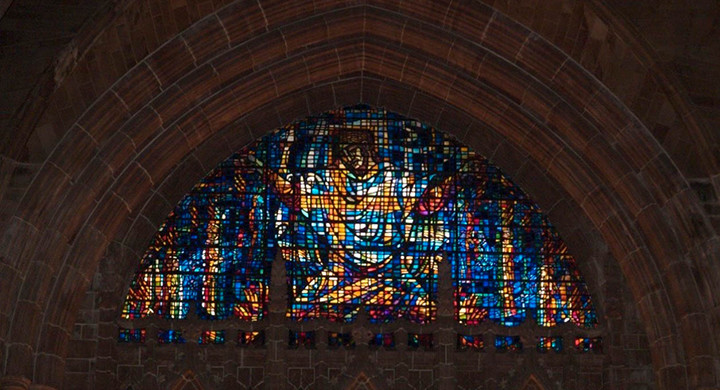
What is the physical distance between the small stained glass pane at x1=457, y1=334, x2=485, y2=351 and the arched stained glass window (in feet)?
0.95

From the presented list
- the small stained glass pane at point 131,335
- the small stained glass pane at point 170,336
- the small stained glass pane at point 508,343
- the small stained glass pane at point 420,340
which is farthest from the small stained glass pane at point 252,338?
the small stained glass pane at point 508,343

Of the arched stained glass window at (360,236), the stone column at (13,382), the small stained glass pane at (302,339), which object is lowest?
the stone column at (13,382)

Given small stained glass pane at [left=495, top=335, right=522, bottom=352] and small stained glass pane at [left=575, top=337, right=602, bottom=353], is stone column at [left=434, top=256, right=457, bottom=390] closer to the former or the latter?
small stained glass pane at [left=495, top=335, right=522, bottom=352]

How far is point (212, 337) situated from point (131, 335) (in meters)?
1.04

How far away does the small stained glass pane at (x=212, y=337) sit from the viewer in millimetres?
22141

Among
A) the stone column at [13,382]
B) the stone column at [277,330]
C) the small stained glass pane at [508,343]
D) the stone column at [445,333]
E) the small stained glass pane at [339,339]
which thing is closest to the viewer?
the stone column at [13,382]

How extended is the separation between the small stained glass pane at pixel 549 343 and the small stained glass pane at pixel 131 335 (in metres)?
5.14

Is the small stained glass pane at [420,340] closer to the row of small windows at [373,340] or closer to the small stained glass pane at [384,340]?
the row of small windows at [373,340]

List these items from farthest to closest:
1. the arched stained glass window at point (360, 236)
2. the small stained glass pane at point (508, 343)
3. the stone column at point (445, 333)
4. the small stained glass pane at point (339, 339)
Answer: the arched stained glass window at point (360, 236)
the small stained glass pane at point (508, 343)
the small stained glass pane at point (339, 339)
the stone column at point (445, 333)

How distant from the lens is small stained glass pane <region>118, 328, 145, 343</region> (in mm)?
22109

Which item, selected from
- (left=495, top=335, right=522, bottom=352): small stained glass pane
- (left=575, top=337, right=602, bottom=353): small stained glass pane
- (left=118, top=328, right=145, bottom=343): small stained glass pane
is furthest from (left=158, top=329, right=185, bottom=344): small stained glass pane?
(left=575, top=337, right=602, bottom=353): small stained glass pane

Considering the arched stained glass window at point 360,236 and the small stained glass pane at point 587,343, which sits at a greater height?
the arched stained glass window at point 360,236

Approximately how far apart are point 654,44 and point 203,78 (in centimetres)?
543

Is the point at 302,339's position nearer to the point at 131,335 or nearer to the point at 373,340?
the point at 373,340
